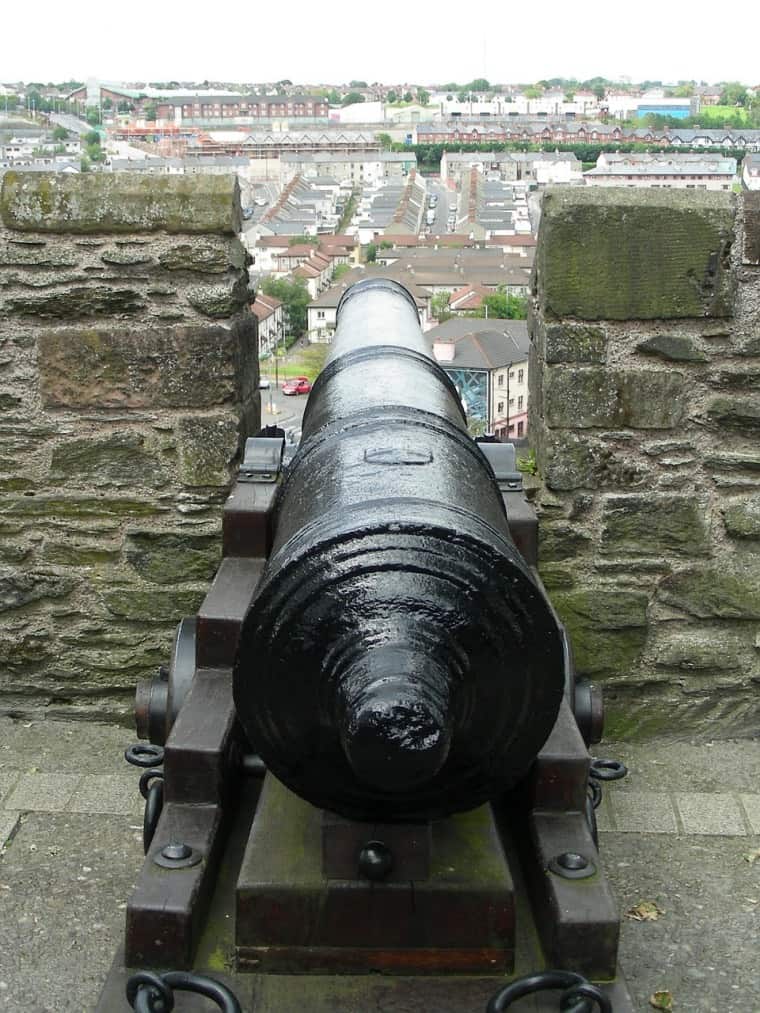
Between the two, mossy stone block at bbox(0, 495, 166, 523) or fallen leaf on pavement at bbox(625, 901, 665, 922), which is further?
mossy stone block at bbox(0, 495, 166, 523)

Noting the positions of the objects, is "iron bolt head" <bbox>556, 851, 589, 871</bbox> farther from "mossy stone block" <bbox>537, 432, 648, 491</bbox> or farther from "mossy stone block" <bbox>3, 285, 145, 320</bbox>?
"mossy stone block" <bbox>3, 285, 145, 320</bbox>

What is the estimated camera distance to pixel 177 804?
2.35 metres

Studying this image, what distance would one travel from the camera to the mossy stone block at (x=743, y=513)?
3.85 meters

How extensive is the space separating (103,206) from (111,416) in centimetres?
63

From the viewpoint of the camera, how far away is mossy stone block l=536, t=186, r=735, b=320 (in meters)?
3.68

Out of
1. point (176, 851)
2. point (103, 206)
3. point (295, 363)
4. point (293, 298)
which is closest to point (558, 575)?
point (103, 206)

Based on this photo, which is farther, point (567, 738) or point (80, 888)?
point (80, 888)

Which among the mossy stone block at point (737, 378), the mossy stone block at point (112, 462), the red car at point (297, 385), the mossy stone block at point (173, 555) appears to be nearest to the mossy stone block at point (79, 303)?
the mossy stone block at point (112, 462)

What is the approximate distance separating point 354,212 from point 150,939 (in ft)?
194

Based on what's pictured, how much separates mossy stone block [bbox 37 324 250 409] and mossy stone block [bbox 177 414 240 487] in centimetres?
6

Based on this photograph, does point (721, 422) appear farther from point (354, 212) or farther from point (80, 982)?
point (354, 212)

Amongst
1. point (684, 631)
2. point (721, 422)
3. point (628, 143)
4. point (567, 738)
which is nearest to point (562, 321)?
point (721, 422)

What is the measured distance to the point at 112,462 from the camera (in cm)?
394

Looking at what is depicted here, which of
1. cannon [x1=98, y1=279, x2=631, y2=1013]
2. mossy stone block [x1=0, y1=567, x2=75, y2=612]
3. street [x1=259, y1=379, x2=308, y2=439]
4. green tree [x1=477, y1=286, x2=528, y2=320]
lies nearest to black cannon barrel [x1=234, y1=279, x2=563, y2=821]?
cannon [x1=98, y1=279, x2=631, y2=1013]
